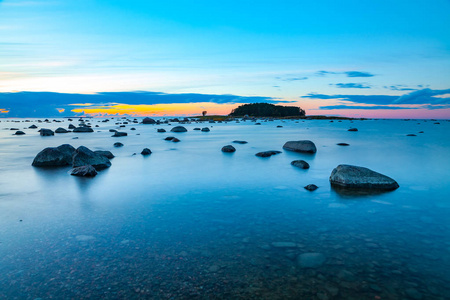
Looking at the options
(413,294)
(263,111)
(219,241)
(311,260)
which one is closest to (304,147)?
(219,241)

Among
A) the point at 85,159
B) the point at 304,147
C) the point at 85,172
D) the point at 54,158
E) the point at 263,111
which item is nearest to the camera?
the point at 85,172

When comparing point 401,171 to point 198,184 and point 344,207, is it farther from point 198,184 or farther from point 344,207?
point 198,184

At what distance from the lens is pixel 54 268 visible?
4941 mm

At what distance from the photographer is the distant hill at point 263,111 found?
7365 inches

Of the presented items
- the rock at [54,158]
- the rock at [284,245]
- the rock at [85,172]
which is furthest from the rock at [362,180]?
the rock at [54,158]

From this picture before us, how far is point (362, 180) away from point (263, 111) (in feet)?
590

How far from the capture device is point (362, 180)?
1055cm

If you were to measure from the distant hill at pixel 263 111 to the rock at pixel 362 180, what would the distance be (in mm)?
177463

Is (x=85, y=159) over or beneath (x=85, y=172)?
over

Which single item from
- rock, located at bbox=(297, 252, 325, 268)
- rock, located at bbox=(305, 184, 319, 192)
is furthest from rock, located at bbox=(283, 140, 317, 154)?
rock, located at bbox=(297, 252, 325, 268)

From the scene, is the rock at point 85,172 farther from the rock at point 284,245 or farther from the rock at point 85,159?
the rock at point 284,245

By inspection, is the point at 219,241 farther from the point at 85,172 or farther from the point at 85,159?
the point at 85,159

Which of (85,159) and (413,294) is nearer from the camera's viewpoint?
(413,294)

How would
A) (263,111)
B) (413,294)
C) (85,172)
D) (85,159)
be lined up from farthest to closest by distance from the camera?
(263,111) < (85,159) < (85,172) < (413,294)
